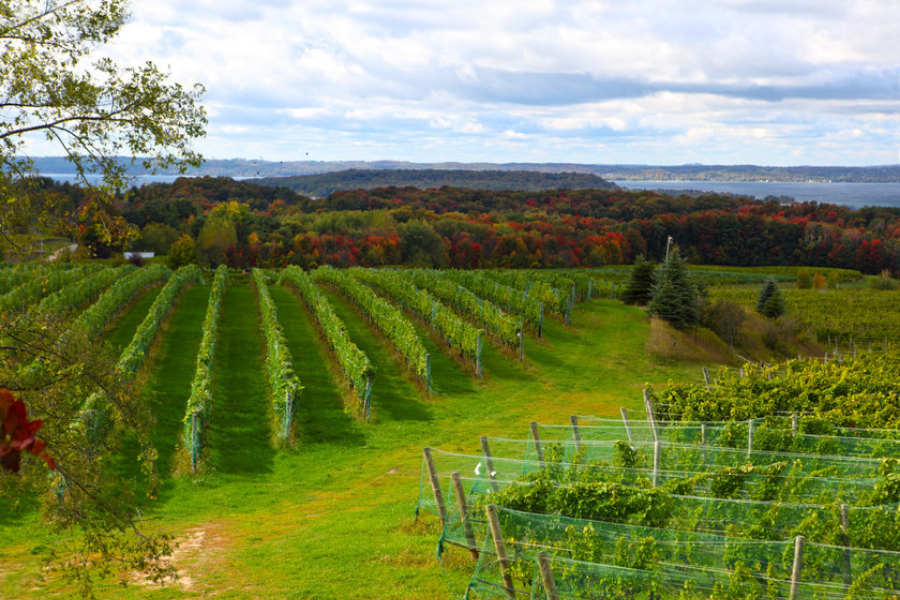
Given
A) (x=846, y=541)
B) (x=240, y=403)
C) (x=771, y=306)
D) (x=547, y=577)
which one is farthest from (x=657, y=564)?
(x=771, y=306)

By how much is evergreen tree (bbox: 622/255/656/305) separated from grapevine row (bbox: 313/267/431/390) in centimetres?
1722

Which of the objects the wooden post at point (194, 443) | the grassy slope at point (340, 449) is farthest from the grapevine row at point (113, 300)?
the wooden post at point (194, 443)

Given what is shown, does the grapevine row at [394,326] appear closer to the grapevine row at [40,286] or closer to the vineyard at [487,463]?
the vineyard at [487,463]

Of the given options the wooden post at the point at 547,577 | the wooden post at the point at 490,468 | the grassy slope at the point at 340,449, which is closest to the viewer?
the wooden post at the point at 547,577

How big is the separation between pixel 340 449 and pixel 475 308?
16.8m

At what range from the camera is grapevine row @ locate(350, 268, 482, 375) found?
90.9ft

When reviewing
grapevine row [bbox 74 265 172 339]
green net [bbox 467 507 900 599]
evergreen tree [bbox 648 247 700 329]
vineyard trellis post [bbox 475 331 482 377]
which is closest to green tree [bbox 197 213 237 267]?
grapevine row [bbox 74 265 172 339]

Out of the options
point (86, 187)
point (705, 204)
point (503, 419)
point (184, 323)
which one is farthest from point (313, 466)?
point (705, 204)

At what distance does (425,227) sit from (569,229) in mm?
23883

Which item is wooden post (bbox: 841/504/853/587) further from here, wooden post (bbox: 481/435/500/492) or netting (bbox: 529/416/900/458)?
netting (bbox: 529/416/900/458)

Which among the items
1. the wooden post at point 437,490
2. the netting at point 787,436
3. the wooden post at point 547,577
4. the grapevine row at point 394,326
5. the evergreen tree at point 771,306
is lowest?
the evergreen tree at point 771,306

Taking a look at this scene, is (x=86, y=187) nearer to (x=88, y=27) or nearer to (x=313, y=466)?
(x=88, y=27)

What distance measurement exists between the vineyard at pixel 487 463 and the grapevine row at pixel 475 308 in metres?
0.19

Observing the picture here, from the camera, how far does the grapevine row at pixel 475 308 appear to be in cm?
3019
